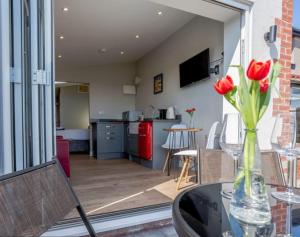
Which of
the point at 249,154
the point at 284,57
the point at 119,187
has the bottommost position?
the point at 119,187

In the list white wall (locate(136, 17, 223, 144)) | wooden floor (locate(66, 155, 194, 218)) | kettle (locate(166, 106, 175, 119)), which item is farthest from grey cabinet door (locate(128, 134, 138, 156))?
white wall (locate(136, 17, 223, 144))

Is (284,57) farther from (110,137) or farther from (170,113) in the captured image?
(110,137)

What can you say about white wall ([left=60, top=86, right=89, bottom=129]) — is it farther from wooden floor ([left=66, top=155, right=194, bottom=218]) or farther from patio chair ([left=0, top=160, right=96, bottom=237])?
patio chair ([left=0, top=160, right=96, bottom=237])

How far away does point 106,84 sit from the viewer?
685 centimetres

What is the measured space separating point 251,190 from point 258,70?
38 cm

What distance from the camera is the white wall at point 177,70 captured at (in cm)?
365

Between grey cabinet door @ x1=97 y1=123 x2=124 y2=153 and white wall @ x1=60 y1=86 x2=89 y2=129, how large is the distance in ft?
8.07

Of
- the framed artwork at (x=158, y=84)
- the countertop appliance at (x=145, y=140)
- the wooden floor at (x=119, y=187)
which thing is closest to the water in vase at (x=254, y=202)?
the wooden floor at (x=119, y=187)

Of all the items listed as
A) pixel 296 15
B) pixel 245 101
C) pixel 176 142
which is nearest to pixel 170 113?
pixel 176 142

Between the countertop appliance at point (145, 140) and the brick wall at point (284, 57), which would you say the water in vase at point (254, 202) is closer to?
the brick wall at point (284, 57)

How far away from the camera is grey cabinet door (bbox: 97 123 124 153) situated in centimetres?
554

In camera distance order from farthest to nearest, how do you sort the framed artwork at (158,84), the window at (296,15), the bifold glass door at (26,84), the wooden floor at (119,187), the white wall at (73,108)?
the white wall at (73,108), the framed artwork at (158,84), the window at (296,15), the wooden floor at (119,187), the bifold glass door at (26,84)

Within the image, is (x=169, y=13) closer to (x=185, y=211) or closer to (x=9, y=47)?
(x=9, y=47)

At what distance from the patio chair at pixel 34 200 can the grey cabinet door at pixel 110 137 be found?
459cm
